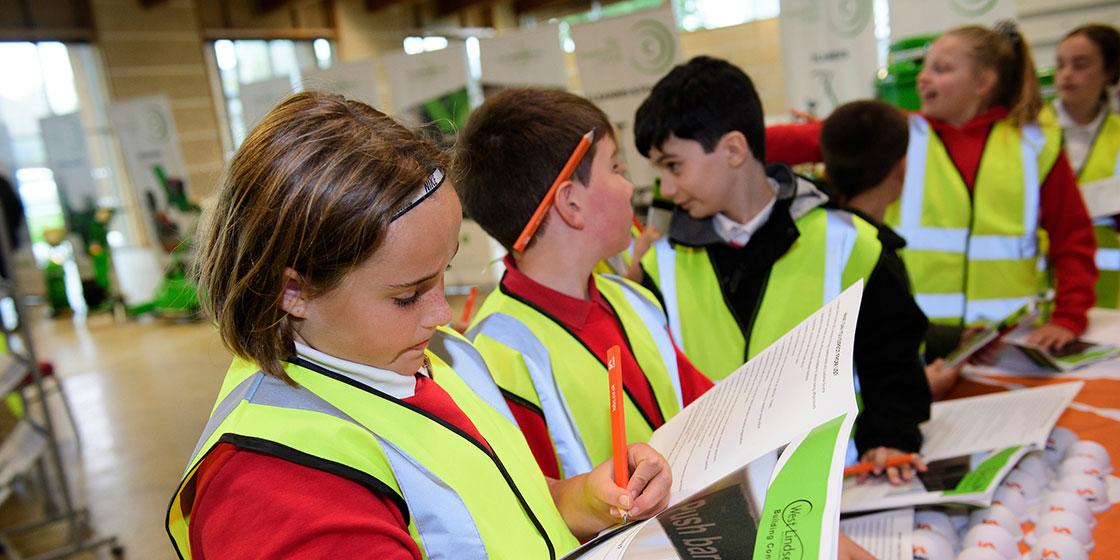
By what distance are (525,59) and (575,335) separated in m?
4.98

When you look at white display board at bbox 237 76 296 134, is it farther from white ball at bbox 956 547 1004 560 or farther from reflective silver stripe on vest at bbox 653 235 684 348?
white ball at bbox 956 547 1004 560

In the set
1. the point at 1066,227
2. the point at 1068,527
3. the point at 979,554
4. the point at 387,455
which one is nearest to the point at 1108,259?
the point at 1066,227

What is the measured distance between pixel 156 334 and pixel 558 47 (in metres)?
5.03

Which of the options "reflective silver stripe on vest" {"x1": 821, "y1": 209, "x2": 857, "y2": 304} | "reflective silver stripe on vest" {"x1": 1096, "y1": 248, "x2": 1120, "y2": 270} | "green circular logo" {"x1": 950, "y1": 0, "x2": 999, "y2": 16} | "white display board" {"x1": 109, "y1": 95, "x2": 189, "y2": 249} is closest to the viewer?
"reflective silver stripe on vest" {"x1": 821, "y1": 209, "x2": 857, "y2": 304}

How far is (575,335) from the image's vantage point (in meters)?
1.17

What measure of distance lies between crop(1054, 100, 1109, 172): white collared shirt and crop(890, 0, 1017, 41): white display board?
146 centimetres

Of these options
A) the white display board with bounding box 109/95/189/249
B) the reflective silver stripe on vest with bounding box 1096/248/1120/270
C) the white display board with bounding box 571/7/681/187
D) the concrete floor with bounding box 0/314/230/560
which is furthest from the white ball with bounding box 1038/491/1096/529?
the white display board with bounding box 109/95/189/249

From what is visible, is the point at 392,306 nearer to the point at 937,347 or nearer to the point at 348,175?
the point at 348,175

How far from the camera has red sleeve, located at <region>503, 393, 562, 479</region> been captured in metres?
1.11

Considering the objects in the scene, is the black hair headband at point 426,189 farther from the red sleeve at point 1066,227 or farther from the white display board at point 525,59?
the white display board at point 525,59

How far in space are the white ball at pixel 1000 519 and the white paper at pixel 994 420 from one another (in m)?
0.19

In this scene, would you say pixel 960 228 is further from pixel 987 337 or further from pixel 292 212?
pixel 292 212

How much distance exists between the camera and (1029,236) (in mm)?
2154

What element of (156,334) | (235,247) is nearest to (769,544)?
(235,247)
